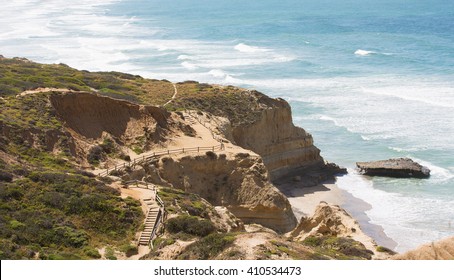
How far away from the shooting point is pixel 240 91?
185 ft

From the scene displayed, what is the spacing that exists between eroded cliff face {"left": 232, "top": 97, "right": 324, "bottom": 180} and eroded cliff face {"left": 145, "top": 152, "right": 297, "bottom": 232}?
10004mm

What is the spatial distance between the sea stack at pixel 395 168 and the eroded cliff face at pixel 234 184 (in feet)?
53.8

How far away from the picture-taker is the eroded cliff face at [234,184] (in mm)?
40875

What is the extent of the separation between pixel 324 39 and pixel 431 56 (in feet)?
79.3

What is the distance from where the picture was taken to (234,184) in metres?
41.6

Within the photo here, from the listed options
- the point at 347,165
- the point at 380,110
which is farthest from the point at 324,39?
the point at 347,165

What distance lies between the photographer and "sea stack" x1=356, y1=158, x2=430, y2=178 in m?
55.4

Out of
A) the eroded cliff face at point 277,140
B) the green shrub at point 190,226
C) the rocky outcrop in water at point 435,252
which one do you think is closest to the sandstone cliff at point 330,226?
the green shrub at point 190,226

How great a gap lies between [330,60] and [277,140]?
52.6 metres

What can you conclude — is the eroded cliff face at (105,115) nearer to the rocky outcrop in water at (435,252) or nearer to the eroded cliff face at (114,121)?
the eroded cliff face at (114,121)

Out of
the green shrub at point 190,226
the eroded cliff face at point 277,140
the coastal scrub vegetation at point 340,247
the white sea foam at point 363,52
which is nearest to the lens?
the coastal scrub vegetation at point 340,247

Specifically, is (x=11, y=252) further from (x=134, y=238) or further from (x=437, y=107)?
(x=437, y=107)

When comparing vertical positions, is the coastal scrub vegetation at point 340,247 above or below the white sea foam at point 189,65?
above

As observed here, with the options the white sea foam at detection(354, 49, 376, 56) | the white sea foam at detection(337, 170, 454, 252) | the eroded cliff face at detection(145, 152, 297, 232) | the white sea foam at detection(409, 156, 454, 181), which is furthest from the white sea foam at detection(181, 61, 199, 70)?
the eroded cliff face at detection(145, 152, 297, 232)
